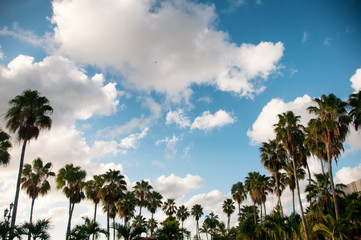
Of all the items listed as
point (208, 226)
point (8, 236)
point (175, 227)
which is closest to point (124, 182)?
point (175, 227)

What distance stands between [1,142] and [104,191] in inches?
980

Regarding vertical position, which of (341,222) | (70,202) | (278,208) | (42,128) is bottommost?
(341,222)

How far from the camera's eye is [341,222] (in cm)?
2564

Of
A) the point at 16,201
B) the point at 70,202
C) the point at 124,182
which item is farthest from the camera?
the point at 124,182

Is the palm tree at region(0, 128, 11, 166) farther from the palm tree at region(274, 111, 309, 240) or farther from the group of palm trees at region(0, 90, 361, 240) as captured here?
the palm tree at region(274, 111, 309, 240)

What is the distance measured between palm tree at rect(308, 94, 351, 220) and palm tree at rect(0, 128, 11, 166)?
32.5 meters

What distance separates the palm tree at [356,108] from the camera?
1091 inches

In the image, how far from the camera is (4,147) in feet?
76.1

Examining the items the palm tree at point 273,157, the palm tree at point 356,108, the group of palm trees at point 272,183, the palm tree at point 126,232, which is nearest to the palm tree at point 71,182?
the group of palm trees at point 272,183

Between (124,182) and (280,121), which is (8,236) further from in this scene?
(280,121)

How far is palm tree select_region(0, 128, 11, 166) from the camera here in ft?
74.1

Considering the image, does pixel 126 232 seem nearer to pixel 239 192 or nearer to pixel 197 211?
pixel 239 192

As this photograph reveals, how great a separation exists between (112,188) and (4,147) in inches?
1009

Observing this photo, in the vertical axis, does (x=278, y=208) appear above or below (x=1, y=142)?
below
